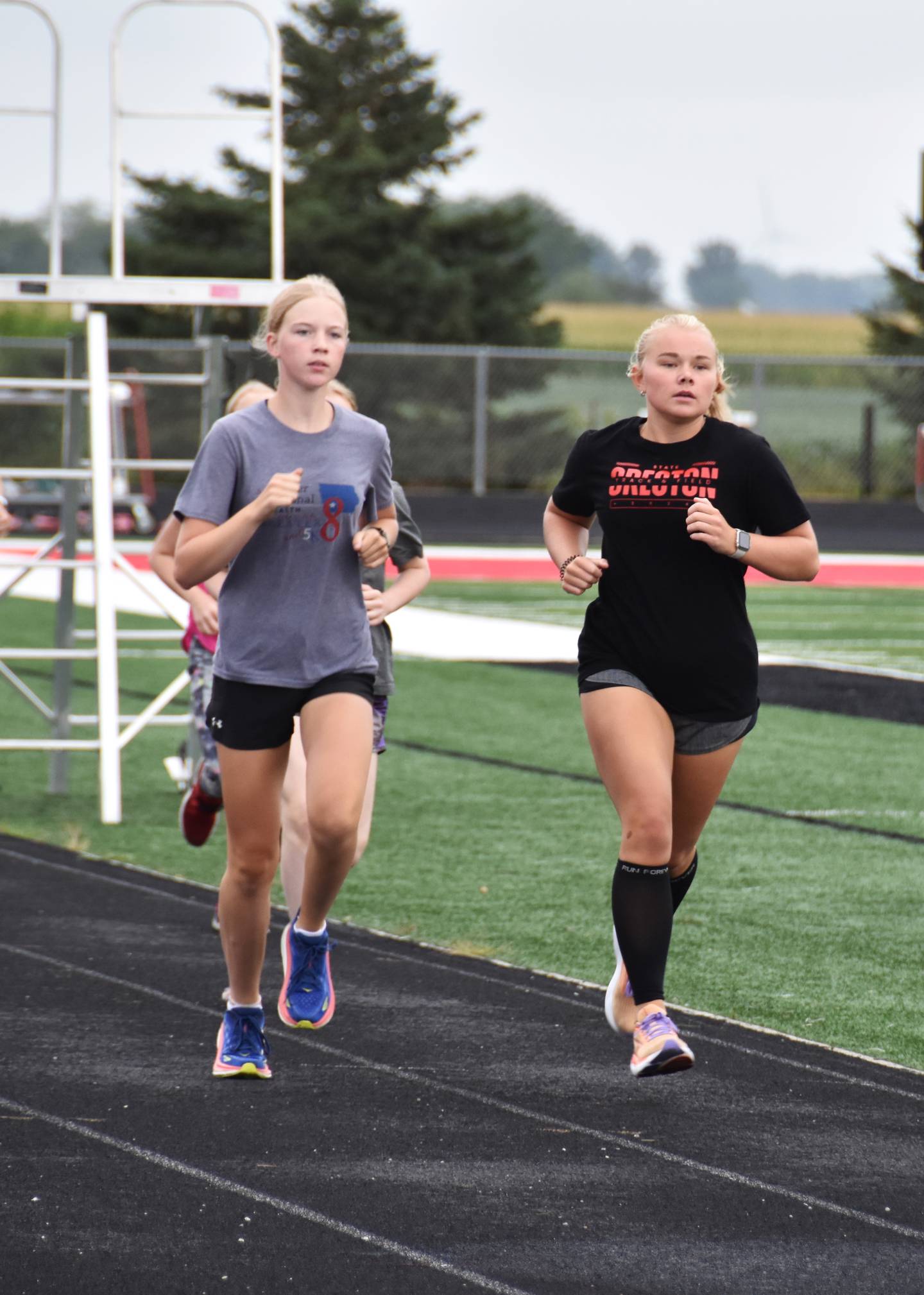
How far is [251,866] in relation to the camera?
471 centimetres

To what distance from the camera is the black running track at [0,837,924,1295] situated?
3.72 metres

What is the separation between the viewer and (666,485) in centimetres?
481

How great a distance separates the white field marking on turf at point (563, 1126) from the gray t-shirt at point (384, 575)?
3.50ft

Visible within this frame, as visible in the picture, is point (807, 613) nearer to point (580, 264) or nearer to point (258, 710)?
point (258, 710)

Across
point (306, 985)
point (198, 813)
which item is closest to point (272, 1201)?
point (306, 985)

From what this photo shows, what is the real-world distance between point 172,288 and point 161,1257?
5311 mm

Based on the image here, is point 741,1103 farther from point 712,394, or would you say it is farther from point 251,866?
point 712,394

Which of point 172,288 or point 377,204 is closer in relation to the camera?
point 172,288

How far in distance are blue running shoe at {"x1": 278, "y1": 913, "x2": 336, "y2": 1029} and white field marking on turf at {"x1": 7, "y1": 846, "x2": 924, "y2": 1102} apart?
83cm

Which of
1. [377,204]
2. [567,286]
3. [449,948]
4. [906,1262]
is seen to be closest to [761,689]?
[449,948]

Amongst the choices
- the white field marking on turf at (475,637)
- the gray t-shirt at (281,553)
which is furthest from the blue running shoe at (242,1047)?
the white field marking on turf at (475,637)

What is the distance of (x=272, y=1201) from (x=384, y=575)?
2173mm

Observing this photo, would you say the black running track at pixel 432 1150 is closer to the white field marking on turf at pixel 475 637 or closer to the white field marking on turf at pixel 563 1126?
the white field marking on turf at pixel 563 1126

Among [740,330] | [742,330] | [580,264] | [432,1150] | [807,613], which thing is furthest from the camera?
[580,264]
